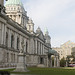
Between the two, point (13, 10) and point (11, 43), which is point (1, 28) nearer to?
point (11, 43)

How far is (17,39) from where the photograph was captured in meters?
73.2

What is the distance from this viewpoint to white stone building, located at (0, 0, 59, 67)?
176 feet

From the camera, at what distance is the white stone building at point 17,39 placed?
5359 cm

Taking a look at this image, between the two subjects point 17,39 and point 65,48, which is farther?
point 65,48

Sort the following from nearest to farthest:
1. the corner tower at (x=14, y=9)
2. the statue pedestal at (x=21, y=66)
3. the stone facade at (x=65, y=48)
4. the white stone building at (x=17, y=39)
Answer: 1. the statue pedestal at (x=21, y=66)
2. the white stone building at (x=17, y=39)
3. the corner tower at (x=14, y=9)
4. the stone facade at (x=65, y=48)

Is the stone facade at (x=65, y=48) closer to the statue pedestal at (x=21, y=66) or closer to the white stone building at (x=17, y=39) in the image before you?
the white stone building at (x=17, y=39)

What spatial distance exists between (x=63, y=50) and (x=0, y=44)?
130 metres

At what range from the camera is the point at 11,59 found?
208ft

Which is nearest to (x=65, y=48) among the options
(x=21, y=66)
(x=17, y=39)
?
(x=17, y=39)

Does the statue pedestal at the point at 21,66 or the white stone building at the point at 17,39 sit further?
the white stone building at the point at 17,39

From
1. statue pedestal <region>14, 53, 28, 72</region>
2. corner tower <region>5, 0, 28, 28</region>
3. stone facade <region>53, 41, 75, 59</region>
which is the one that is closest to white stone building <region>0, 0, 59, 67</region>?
corner tower <region>5, 0, 28, 28</region>

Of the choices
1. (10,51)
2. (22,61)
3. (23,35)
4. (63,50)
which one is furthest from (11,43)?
(63,50)

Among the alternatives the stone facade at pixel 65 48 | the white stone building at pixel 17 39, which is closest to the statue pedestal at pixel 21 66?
the white stone building at pixel 17 39

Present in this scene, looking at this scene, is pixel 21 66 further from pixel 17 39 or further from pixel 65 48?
pixel 65 48
